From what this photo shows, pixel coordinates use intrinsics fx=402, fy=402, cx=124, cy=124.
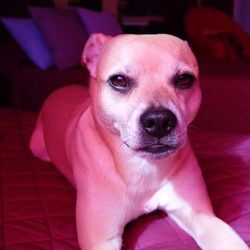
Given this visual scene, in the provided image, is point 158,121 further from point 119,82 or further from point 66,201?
point 66,201

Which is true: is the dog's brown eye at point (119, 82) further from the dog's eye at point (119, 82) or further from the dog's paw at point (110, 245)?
the dog's paw at point (110, 245)

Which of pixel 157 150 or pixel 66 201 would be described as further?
pixel 66 201

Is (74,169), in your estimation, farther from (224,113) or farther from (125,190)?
(224,113)

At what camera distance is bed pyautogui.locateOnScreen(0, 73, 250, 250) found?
101 cm

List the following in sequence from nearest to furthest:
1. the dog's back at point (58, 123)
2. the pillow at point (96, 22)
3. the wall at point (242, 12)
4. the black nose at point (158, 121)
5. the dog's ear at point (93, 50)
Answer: the black nose at point (158, 121), the dog's ear at point (93, 50), the dog's back at point (58, 123), the pillow at point (96, 22), the wall at point (242, 12)

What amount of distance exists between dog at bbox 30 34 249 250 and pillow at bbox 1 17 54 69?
4.97 ft

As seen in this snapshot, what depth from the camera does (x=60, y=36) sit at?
262cm

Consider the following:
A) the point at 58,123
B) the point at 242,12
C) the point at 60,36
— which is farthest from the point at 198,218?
the point at 242,12

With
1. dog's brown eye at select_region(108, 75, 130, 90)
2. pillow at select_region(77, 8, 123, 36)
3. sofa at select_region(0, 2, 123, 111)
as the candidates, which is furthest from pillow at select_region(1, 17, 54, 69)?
dog's brown eye at select_region(108, 75, 130, 90)

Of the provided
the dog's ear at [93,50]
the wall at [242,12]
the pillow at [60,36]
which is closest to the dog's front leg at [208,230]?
the dog's ear at [93,50]

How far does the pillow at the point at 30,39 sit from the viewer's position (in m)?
2.61

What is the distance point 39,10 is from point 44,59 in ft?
1.06

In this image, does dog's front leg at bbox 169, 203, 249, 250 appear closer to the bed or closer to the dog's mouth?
the bed

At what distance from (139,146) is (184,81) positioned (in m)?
0.23
